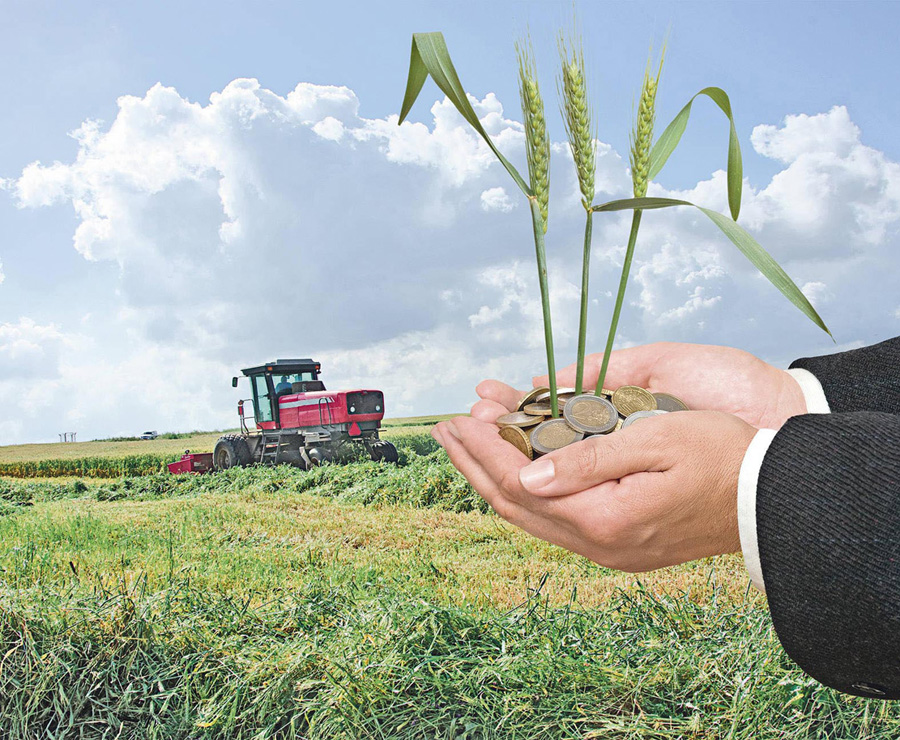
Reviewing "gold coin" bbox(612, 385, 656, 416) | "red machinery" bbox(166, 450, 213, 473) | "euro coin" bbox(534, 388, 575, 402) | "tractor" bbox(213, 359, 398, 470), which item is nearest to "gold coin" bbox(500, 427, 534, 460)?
"euro coin" bbox(534, 388, 575, 402)

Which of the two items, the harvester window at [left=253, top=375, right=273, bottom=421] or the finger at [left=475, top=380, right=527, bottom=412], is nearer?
the finger at [left=475, top=380, right=527, bottom=412]

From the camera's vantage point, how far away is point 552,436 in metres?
1.55

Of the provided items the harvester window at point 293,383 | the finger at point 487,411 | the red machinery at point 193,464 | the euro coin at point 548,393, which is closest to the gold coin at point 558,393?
the euro coin at point 548,393

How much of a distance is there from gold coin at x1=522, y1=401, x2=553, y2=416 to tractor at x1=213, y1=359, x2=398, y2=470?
6672mm

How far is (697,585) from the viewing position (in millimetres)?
3152

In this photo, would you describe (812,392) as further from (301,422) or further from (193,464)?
(193,464)

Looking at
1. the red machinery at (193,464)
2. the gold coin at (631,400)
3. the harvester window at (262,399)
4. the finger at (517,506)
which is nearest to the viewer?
the finger at (517,506)

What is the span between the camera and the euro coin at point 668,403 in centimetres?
184

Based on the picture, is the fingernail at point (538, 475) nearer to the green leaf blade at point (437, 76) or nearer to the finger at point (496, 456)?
the finger at point (496, 456)

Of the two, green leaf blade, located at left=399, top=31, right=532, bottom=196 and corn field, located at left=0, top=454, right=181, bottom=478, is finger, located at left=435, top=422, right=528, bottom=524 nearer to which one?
green leaf blade, located at left=399, top=31, right=532, bottom=196

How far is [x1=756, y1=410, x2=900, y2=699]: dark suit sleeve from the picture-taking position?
948 mm

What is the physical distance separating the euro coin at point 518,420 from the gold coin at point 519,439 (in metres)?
0.02

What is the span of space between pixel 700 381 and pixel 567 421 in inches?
25.0

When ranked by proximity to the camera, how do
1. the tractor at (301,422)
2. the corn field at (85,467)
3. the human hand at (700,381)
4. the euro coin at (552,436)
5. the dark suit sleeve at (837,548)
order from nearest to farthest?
the dark suit sleeve at (837,548) → the euro coin at (552,436) → the human hand at (700,381) → the tractor at (301,422) → the corn field at (85,467)
